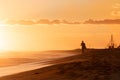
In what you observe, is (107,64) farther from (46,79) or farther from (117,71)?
(46,79)

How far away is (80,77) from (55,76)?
2.34 m

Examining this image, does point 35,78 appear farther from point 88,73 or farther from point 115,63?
point 115,63

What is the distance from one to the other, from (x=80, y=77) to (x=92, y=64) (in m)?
5.44

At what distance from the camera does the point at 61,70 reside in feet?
107

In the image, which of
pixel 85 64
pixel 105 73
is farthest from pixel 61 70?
pixel 105 73

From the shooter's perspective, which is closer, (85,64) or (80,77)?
(80,77)

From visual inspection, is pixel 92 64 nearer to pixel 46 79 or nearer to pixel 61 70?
pixel 61 70

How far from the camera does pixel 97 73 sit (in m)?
29.2

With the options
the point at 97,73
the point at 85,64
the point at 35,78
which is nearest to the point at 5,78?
the point at 35,78

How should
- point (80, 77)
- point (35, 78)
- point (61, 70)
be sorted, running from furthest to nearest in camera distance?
point (61, 70)
point (35, 78)
point (80, 77)

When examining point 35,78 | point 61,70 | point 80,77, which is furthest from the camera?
point 61,70

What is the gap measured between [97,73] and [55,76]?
3.30 m

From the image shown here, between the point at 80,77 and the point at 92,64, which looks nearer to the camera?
the point at 80,77

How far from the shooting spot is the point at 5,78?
34562 millimetres
